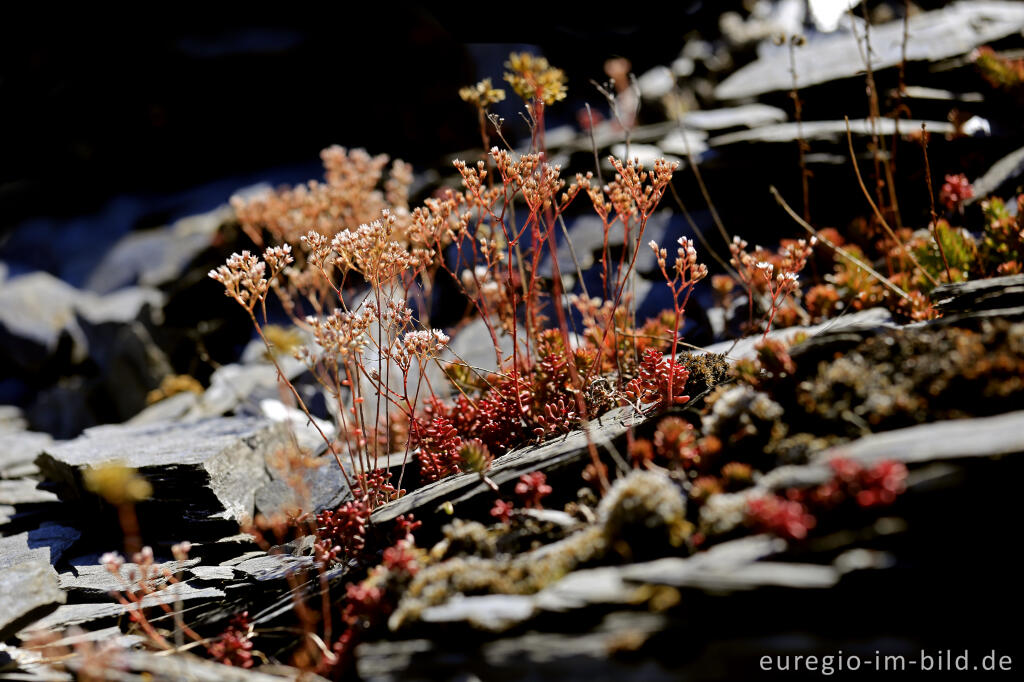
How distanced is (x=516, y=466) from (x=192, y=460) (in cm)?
194

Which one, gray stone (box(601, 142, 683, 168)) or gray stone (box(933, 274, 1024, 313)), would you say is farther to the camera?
gray stone (box(601, 142, 683, 168))

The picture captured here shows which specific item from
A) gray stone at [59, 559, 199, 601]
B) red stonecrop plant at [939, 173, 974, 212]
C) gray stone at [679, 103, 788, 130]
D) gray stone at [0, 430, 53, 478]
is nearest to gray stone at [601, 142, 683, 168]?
gray stone at [679, 103, 788, 130]

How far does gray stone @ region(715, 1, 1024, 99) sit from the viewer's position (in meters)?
6.19

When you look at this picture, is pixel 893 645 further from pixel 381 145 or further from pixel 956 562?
pixel 381 145

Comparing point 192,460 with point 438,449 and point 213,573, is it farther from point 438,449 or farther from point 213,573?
point 438,449

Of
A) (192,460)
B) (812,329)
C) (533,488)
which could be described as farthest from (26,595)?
(812,329)

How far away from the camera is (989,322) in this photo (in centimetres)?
261

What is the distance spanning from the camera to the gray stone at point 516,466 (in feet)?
10.0

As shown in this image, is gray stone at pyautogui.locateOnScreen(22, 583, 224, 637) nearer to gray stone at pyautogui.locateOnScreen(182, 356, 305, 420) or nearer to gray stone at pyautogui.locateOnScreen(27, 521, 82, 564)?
gray stone at pyautogui.locateOnScreen(27, 521, 82, 564)

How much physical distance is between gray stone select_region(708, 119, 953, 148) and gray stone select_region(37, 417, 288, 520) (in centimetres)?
437

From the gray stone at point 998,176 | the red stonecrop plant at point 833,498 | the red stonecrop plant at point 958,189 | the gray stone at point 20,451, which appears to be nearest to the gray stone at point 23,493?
the gray stone at point 20,451

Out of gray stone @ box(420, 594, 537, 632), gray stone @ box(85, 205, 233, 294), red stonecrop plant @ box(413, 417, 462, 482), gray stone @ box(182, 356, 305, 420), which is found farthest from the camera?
gray stone @ box(85, 205, 233, 294)

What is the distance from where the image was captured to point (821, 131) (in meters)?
5.58

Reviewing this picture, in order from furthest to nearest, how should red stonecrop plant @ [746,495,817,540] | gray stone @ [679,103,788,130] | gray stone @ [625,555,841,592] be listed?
1. gray stone @ [679,103,788,130]
2. red stonecrop plant @ [746,495,817,540]
3. gray stone @ [625,555,841,592]
